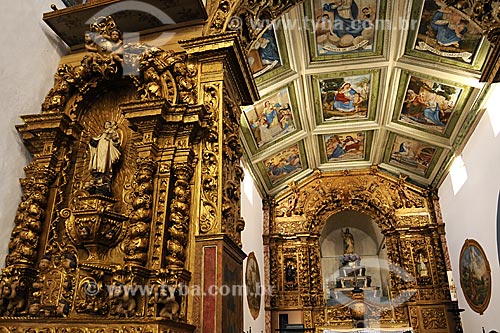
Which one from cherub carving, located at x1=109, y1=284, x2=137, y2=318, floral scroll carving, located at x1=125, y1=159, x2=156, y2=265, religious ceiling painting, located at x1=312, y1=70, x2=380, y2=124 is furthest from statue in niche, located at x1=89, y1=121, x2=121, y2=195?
religious ceiling painting, located at x1=312, y1=70, x2=380, y2=124

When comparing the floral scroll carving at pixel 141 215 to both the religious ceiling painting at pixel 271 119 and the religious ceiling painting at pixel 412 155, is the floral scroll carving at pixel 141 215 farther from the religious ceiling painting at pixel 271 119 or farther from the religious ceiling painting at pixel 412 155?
the religious ceiling painting at pixel 412 155

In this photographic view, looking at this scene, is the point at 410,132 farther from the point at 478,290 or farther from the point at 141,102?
the point at 141,102

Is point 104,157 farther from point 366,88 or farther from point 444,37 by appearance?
point 366,88

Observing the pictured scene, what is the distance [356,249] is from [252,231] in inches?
240

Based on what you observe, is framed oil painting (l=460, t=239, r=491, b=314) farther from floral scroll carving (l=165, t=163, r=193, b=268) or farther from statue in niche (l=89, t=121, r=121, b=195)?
statue in niche (l=89, t=121, r=121, b=195)

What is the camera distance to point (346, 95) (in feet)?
40.0

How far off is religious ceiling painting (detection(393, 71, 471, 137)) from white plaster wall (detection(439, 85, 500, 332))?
2.95ft

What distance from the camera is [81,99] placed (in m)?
5.73

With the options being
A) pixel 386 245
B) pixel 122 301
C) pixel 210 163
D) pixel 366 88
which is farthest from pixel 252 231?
pixel 122 301

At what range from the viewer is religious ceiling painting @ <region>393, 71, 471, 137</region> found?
34.7 feet

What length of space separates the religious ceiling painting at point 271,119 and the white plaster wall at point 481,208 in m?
4.87

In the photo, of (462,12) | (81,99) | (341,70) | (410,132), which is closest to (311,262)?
(410,132)

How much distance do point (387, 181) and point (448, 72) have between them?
6437mm

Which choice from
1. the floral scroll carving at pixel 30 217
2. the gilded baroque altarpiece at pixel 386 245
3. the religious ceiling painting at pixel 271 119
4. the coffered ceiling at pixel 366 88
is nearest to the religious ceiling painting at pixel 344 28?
the coffered ceiling at pixel 366 88
